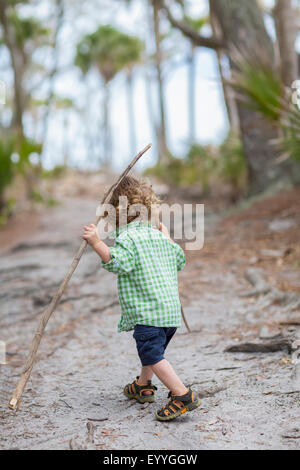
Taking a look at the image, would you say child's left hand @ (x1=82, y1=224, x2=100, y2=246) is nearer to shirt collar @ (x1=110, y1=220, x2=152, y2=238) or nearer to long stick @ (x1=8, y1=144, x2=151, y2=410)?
long stick @ (x1=8, y1=144, x2=151, y2=410)

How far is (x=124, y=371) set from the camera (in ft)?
9.25

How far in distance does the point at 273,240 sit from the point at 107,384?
120 inches

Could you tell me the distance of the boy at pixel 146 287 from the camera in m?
2.12

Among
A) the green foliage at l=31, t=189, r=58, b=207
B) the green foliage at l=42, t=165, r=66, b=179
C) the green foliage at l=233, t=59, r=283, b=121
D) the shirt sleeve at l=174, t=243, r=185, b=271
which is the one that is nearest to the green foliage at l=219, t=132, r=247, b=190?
the green foliage at l=233, t=59, r=283, b=121

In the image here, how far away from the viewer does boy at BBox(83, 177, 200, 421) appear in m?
2.12

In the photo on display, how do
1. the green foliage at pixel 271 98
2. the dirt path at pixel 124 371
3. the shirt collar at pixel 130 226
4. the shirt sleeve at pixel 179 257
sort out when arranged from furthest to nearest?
the green foliage at pixel 271 98 < the shirt sleeve at pixel 179 257 < the shirt collar at pixel 130 226 < the dirt path at pixel 124 371

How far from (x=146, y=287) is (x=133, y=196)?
1.43 ft

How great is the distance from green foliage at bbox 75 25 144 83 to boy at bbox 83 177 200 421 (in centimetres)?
2358

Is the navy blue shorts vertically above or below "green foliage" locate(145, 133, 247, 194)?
below

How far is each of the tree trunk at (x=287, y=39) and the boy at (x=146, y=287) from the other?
3690mm

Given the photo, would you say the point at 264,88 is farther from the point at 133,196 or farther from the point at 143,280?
the point at 143,280

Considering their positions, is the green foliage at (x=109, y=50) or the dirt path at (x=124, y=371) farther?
the green foliage at (x=109, y=50)

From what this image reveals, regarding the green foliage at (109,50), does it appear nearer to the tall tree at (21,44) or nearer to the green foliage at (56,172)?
the tall tree at (21,44)

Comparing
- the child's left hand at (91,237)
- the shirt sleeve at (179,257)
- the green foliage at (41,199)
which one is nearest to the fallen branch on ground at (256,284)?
the shirt sleeve at (179,257)
